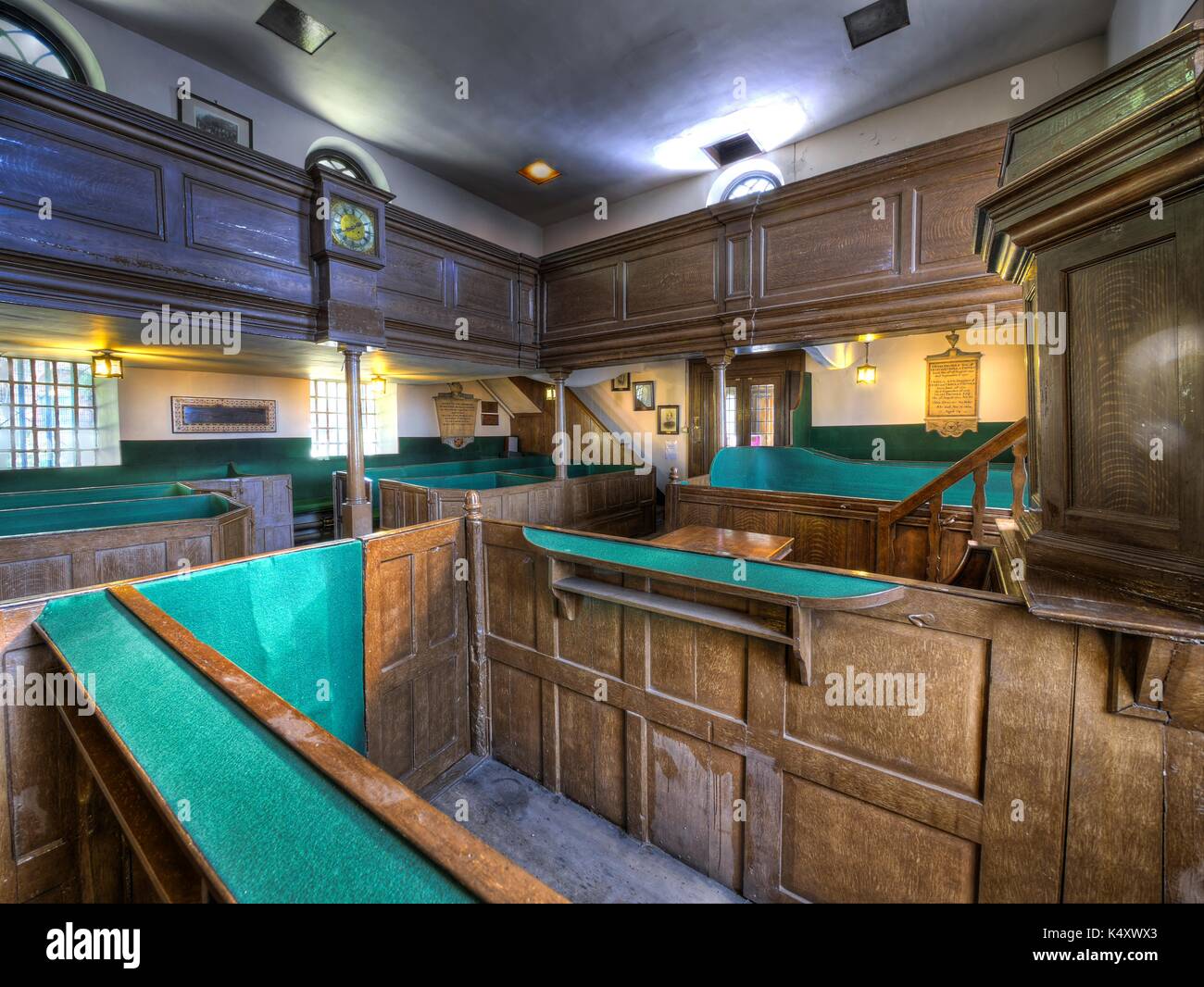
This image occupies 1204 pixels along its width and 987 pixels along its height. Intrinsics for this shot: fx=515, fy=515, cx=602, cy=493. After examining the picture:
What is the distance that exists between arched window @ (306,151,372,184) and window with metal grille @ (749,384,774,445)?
6.94m

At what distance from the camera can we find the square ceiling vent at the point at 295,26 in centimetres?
479

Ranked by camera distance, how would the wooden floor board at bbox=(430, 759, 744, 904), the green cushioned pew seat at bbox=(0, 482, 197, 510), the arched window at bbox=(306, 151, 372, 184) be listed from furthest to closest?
1. the arched window at bbox=(306, 151, 372, 184)
2. the green cushioned pew seat at bbox=(0, 482, 197, 510)
3. the wooden floor board at bbox=(430, 759, 744, 904)

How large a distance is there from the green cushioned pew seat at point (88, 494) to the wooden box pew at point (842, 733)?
4759 mm

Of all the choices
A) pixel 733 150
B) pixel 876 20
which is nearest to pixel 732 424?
pixel 733 150

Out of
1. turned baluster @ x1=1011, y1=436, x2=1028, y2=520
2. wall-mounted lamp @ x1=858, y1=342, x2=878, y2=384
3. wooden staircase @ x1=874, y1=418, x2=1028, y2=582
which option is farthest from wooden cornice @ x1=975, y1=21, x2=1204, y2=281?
wall-mounted lamp @ x1=858, y1=342, x2=878, y2=384

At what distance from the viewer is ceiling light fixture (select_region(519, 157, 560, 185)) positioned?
7.51 metres

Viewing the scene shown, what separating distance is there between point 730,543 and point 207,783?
3686mm

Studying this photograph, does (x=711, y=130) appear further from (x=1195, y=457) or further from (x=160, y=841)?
(x=160, y=841)

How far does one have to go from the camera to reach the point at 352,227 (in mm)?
5395

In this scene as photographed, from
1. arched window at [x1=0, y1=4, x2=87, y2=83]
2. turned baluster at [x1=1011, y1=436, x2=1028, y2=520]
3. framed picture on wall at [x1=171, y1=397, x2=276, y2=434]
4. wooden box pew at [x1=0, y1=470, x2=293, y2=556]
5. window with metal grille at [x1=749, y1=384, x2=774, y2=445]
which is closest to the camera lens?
turned baluster at [x1=1011, y1=436, x2=1028, y2=520]

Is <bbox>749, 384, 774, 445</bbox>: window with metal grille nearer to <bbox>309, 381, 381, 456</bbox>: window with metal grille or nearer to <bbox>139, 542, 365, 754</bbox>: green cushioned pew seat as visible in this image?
<bbox>309, 381, 381, 456</bbox>: window with metal grille

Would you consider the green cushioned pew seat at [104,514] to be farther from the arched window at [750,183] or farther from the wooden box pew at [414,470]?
the arched window at [750,183]

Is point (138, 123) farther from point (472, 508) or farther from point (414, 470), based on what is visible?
point (414, 470)

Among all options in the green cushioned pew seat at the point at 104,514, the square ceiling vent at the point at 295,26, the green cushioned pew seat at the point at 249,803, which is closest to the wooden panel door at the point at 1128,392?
the green cushioned pew seat at the point at 249,803
